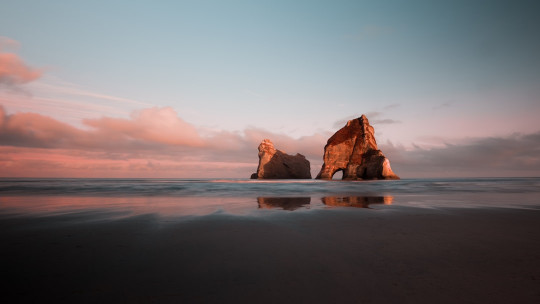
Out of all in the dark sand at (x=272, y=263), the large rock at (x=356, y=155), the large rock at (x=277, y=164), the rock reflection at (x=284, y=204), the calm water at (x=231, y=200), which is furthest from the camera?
the large rock at (x=277, y=164)

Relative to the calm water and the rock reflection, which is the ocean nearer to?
the calm water

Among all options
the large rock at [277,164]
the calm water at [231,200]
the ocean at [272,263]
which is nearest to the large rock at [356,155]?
the large rock at [277,164]

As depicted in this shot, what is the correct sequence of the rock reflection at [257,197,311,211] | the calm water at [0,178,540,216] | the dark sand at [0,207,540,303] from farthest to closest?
the rock reflection at [257,197,311,211] → the calm water at [0,178,540,216] → the dark sand at [0,207,540,303]

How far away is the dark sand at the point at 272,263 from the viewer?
262 centimetres

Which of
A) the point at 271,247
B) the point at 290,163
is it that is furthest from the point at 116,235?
the point at 290,163

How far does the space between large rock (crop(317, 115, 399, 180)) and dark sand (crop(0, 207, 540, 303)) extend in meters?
60.7

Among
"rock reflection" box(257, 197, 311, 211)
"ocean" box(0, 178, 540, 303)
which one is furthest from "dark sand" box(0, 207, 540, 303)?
"rock reflection" box(257, 197, 311, 211)

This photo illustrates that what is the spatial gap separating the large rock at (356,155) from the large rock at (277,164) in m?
18.6

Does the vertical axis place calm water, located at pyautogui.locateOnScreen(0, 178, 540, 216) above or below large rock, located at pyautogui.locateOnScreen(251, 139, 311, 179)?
below

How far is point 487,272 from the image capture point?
10.4 ft

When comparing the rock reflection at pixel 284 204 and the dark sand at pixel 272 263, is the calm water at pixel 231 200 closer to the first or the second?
the rock reflection at pixel 284 204

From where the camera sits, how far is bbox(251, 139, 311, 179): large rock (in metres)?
87.2

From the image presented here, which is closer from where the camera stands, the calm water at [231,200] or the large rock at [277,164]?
the calm water at [231,200]

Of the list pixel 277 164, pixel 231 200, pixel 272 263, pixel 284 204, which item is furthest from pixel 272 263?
pixel 277 164
